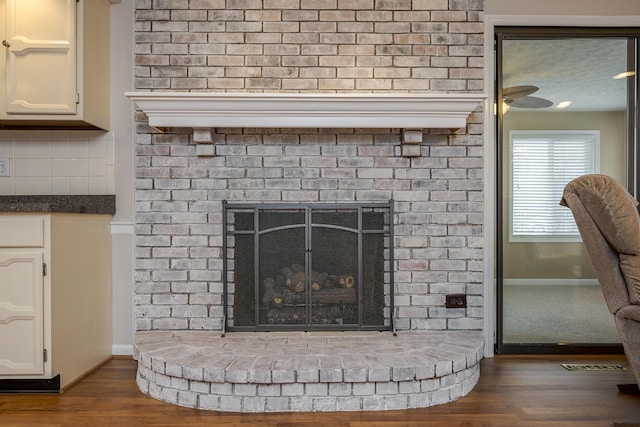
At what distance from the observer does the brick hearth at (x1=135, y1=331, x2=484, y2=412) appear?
204cm

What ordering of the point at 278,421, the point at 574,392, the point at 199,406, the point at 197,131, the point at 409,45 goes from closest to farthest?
the point at 278,421 → the point at 199,406 → the point at 574,392 → the point at 197,131 → the point at 409,45

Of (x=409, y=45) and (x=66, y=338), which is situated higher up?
(x=409, y=45)

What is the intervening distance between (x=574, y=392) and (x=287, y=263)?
59.2 inches

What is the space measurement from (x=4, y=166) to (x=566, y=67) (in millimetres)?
3262

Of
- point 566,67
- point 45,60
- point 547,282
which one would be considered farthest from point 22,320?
point 566,67

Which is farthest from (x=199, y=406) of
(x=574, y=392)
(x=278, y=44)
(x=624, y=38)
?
(x=624, y=38)

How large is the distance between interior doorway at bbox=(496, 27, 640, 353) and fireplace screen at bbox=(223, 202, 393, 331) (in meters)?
0.80

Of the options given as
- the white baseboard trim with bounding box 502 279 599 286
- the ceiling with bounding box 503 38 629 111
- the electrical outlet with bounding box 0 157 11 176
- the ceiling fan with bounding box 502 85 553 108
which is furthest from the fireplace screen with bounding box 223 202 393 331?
the electrical outlet with bounding box 0 157 11 176

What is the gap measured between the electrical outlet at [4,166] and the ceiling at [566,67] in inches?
113

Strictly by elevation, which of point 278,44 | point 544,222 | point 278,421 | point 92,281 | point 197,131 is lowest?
point 278,421

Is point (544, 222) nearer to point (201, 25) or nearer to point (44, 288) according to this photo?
point (201, 25)

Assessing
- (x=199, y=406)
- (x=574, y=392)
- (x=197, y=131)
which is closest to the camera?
(x=199, y=406)

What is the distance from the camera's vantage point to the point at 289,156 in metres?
2.67

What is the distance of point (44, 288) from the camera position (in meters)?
2.17
